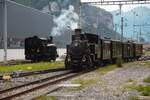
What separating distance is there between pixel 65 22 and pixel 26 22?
44.8 feet

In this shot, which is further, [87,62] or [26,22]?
[26,22]

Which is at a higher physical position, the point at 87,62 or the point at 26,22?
the point at 26,22

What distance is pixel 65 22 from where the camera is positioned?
80250mm

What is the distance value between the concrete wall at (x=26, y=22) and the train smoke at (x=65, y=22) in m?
2.17

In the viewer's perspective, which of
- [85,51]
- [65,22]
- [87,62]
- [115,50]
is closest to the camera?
[85,51]

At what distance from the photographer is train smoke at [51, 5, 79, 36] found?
7901 centimetres

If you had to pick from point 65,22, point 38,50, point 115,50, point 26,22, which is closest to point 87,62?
point 115,50

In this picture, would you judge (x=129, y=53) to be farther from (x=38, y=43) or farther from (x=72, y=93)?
(x=72, y=93)

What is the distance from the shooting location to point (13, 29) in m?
61.5

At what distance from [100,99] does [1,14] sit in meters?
41.8

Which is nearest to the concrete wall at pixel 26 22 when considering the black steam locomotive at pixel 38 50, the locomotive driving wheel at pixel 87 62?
the black steam locomotive at pixel 38 50

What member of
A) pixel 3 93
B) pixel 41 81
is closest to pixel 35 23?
pixel 41 81

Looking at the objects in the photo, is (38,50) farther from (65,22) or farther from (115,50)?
(65,22)

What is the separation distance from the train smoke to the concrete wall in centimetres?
217
